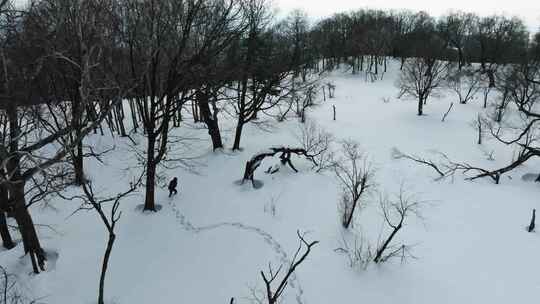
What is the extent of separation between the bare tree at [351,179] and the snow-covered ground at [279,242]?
0.49 metres

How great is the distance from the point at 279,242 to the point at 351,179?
3575mm

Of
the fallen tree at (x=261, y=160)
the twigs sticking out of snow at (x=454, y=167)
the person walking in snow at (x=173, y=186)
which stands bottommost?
the twigs sticking out of snow at (x=454, y=167)

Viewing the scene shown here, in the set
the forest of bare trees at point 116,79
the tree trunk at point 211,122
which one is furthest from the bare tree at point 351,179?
the tree trunk at point 211,122

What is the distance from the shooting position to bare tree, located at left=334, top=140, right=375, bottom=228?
1188 centimetres

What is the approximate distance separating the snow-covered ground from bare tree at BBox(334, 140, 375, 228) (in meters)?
0.49

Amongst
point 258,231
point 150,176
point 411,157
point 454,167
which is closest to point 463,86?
point 454,167

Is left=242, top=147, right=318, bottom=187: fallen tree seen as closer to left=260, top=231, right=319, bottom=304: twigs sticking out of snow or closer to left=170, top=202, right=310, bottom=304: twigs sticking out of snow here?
left=170, top=202, right=310, bottom=304: twigs sticking out of snow

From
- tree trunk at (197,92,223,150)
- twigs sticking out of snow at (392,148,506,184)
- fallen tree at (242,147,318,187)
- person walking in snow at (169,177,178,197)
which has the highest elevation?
tree trunk at (197,92,223,150)

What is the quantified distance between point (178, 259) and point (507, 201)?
15.7 m

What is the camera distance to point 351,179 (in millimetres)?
11742

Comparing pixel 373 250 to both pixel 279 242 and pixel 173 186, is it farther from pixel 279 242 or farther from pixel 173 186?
pixel 173 186

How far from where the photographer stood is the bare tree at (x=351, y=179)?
1188cm

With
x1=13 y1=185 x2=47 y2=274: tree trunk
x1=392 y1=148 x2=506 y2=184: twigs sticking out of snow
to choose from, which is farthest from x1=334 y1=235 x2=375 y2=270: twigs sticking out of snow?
x1=13 y1=185 x2=47 y2=274: tree trunk

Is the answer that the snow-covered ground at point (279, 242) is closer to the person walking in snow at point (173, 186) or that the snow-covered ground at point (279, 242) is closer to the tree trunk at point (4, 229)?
the person walking in snow at point (173, 186)
